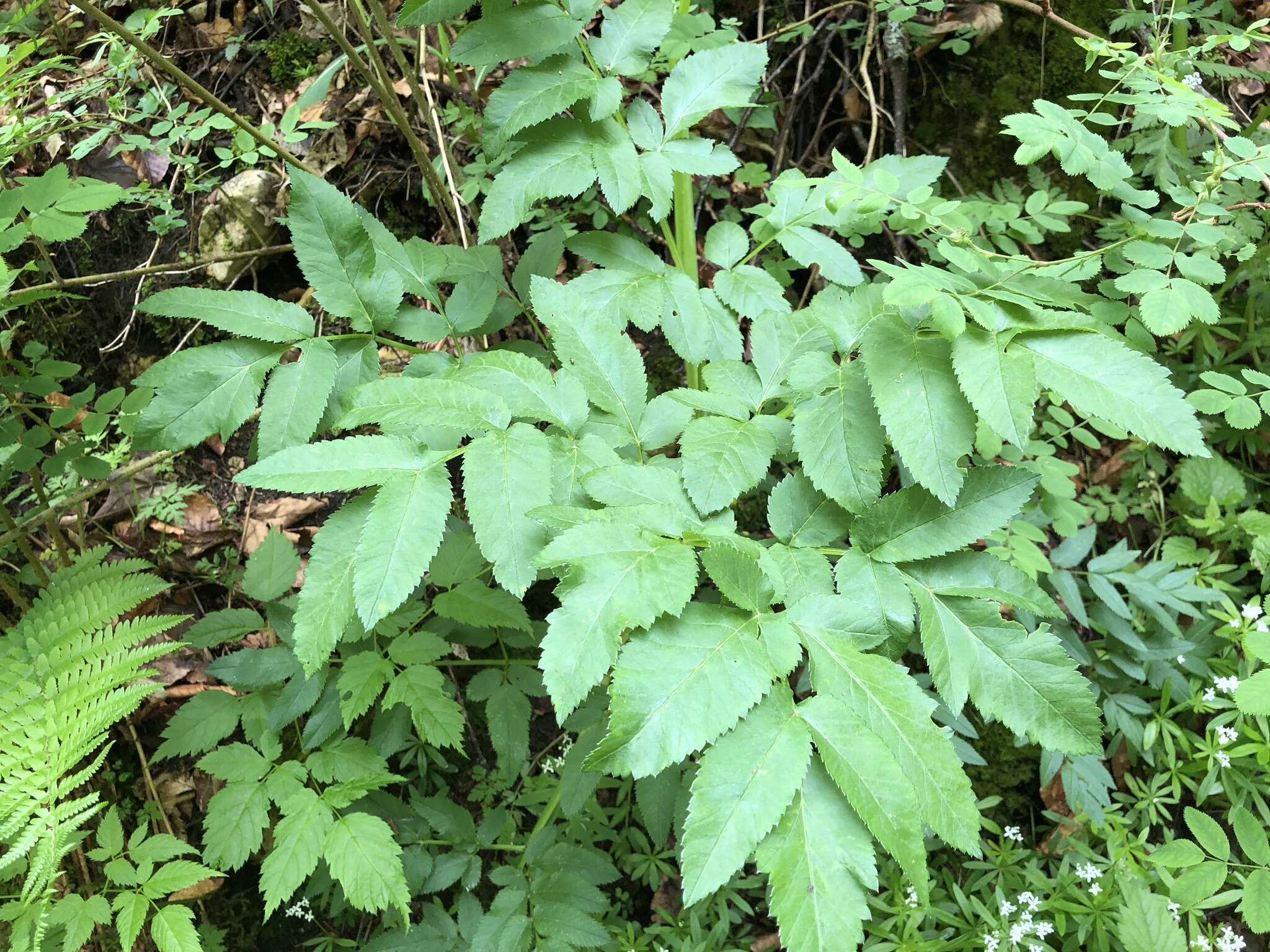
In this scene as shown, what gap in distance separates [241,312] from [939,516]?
1.41 metres

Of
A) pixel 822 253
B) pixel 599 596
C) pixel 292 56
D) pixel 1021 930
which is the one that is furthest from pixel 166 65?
pixel 1021 930

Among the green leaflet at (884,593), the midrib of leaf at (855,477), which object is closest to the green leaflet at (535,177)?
the midrib of leaf at (855,477)

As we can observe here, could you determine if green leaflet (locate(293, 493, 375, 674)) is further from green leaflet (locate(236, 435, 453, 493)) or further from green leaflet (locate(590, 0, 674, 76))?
green leaflet (locate(590, 0, 674, 76))

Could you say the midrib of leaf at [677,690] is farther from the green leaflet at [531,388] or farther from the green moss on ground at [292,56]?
the green moss on ground at [292,56]

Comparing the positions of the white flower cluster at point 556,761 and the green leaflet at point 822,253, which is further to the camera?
the white flower cluster at point 556,761

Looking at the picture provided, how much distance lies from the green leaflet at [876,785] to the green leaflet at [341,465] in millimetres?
775

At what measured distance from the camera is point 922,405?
131 cm

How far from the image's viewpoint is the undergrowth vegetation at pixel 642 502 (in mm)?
1253

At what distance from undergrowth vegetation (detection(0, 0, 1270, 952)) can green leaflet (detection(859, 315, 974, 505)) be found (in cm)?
1

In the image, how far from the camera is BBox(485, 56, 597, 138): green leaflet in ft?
5.29

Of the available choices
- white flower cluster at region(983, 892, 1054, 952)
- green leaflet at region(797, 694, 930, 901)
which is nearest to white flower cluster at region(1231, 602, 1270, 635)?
white flower cluster at region(983, 892, 1054, 952)

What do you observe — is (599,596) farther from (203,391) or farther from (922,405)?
(203,391)

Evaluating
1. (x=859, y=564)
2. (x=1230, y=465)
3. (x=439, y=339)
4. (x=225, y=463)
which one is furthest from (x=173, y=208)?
(x=1230, y=465)

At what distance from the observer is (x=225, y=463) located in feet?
9.64
